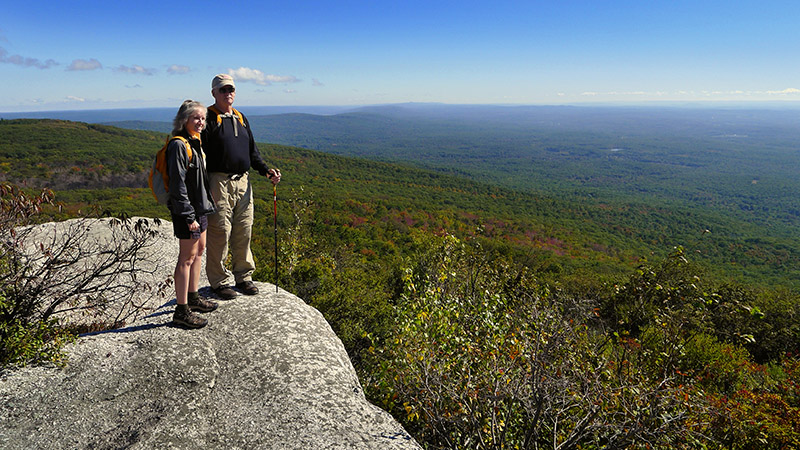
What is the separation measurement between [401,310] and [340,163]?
4168 inches

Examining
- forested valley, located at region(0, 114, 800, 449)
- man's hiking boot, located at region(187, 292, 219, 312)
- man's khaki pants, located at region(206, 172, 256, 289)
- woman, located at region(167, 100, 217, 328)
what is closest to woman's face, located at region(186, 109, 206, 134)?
woman, located at region(167, 100, 217, 328)

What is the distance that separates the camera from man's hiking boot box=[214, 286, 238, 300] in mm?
4914

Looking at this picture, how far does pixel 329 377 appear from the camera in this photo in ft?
12.7

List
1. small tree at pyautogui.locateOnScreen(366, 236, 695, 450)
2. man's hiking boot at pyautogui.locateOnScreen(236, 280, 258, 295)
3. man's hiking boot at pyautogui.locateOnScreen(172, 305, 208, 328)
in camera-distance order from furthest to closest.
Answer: man's hiking boot at pyautogui.locateOnScreen(236, 280, 258, 295) → man's hiking boot at pyautogui.locateOnScreen(172, 305, 208, 328) → small tree at pyautogui.locateOnScreen(366, 236, 695, 450)

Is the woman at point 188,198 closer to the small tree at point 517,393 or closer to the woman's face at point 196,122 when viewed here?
the woman's face at point 196,122

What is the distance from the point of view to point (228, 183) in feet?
14.9

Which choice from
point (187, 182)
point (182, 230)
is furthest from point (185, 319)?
point (187, 182)

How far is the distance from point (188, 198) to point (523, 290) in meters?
7.20

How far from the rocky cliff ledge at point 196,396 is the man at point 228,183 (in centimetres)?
84

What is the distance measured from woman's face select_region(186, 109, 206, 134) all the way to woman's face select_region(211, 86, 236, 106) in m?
0.41

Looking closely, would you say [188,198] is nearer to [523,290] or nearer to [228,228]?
[228,228]

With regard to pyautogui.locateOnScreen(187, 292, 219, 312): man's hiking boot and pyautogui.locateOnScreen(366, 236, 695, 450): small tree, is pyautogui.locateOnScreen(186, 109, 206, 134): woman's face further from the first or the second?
pyautogui.locateOnScreen(366, 236, 695, 450): small tree

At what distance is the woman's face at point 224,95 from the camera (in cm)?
425

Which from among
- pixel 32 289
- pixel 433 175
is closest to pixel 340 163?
pixel 433 175
